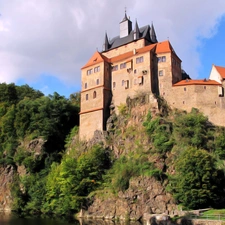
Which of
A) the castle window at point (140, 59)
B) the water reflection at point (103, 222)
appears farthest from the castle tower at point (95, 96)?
the water reflection at point (103, 222)

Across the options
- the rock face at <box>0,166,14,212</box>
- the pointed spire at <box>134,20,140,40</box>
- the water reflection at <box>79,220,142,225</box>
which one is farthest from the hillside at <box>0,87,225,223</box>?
the pointed spire at <box>134,20,140,40</box>

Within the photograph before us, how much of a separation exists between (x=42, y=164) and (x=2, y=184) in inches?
329

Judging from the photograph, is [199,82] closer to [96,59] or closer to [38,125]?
[96,59]

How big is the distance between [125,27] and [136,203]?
3687cm

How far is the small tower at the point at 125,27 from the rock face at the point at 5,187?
110 ft

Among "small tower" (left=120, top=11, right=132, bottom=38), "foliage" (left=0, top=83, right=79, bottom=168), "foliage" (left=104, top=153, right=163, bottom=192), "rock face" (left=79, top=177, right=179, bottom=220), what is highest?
"small tower" (left=120, top=11, right=132, bottom=38)

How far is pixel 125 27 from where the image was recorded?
6644 centimetres

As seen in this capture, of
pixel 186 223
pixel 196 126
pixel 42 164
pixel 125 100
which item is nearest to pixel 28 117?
pixel 42 164

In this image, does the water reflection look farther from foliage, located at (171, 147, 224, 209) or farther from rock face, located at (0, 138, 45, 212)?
rock face, located at (0, 138, 45, 212)

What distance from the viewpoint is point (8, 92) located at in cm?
7525

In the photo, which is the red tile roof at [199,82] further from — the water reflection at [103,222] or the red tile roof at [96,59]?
the water reflection at [103,222]

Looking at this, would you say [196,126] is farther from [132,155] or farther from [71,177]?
[71,177]

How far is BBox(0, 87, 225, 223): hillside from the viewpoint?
4084cm

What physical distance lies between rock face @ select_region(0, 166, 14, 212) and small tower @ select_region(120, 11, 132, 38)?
3351 centimetres
